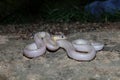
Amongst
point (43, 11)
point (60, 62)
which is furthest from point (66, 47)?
point (43, 11)

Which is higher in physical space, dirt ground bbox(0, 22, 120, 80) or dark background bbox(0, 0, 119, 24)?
dark background bbox(0, 0, 119, 24)

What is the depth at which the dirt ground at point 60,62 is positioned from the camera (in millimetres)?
3902

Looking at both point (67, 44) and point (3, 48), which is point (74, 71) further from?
point (3, 48)

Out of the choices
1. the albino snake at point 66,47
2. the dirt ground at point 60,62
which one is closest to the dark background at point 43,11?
the dirt ground at point 60,62

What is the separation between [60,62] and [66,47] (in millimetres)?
255

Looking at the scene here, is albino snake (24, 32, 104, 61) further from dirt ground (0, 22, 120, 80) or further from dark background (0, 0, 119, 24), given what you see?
dark background (0, 0, 119, 24)

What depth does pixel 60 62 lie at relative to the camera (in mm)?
4219

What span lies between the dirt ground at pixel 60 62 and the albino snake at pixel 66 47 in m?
0.07

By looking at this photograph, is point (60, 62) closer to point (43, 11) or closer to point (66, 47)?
point (66, 47)

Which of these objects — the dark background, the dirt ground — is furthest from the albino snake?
the dark background

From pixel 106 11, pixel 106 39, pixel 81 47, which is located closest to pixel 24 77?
pixel 81 47

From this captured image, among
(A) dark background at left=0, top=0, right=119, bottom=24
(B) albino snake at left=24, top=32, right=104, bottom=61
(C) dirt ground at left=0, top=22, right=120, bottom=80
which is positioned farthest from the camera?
(A) dark background at left=0, top=0, right=119, bottom=24

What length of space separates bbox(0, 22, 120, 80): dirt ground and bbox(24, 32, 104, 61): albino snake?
0.22ft

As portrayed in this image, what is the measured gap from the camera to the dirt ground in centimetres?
390
